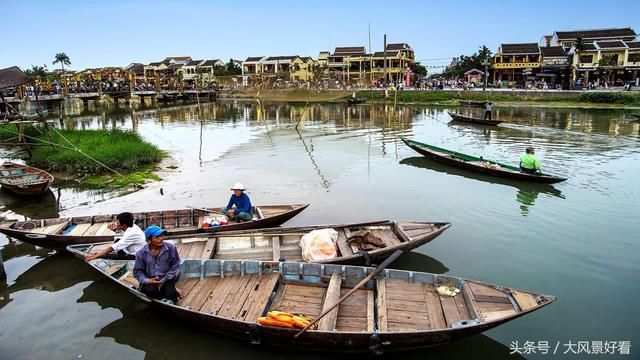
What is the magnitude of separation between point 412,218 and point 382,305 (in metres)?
6.30

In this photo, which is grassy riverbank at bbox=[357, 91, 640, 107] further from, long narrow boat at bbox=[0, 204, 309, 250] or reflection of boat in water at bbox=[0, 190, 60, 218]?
long narrow boat at bbox=[0, 204, 309, 250]

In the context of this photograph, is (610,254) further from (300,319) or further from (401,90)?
(401,90)

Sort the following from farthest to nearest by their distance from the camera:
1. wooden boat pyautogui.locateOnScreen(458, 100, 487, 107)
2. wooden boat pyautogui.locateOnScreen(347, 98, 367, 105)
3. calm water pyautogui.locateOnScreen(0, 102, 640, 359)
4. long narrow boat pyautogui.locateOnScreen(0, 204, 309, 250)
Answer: wooden boat pyautogui.locateOnScreen(347, 98, 367, 105) → wooden boat pyautogui.locateOnScreen(458, 100, 487, 107) → long narrow boat pyautogui.locateOnScreen(0, 204, 309, 250) → calm water pyautogui.locateOnScreen(0, 102, 640, 359)

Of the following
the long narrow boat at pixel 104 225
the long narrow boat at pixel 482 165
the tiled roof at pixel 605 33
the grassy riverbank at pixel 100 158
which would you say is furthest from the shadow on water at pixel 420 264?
the tiled roof at pixel 605 33

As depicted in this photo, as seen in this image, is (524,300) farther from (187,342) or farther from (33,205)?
(33,205)

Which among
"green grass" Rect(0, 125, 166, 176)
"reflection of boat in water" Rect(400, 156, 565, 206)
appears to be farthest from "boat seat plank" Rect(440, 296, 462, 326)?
"green grass" Rect(0, 125, 166, 176)

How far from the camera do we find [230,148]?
82.7 ft

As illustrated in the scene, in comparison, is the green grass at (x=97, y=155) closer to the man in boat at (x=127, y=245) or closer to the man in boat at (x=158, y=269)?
the man in boat at (x=127, y=245)

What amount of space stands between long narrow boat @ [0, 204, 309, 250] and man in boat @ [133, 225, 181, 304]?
292 centimetres

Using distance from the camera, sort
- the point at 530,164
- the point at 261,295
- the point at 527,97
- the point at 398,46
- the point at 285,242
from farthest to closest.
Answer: the point at 398,46
the point at 527,97
the point at 530,164
the point at 285,242
the point at 261,295

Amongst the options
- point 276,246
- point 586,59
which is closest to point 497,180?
point 276,246

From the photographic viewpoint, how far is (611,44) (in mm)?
54750

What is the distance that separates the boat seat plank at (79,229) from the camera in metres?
9.88

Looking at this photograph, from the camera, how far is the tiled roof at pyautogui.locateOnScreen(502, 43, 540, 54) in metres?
60.4
